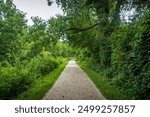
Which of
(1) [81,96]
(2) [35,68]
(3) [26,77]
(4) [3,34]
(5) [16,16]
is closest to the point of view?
(1) [81,96]

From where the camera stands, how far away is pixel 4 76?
12.3 m

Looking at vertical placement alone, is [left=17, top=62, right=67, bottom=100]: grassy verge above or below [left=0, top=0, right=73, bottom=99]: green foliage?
below

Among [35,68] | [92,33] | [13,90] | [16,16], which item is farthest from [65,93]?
[16,16]

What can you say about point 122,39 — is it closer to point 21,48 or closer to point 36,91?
point 36,91

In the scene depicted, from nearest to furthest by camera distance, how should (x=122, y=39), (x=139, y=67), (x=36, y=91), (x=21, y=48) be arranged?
(x=139, y=67), (x=36, y=91), (x=122, y=39), (x=21, y=48)

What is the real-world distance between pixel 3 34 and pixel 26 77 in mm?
21268

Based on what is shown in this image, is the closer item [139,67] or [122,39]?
[139,67]

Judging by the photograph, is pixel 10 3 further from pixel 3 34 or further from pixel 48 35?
pixel 48 35

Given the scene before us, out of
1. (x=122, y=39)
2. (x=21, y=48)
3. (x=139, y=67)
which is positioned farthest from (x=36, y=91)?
(x=21, y=48)

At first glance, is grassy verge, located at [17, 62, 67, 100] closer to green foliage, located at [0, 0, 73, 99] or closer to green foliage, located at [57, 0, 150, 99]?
green foliage, located at [0, 0, 73, 99]

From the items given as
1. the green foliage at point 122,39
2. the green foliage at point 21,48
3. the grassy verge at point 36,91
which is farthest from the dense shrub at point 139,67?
the green foliage at point 21,48

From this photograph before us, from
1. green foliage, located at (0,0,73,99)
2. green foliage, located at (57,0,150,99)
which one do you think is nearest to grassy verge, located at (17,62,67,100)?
green foliage, located at (0,0,73,99)

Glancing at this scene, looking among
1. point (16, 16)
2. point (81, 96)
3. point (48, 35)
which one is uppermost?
point (16, 16)

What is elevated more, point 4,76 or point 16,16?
point 16,16
